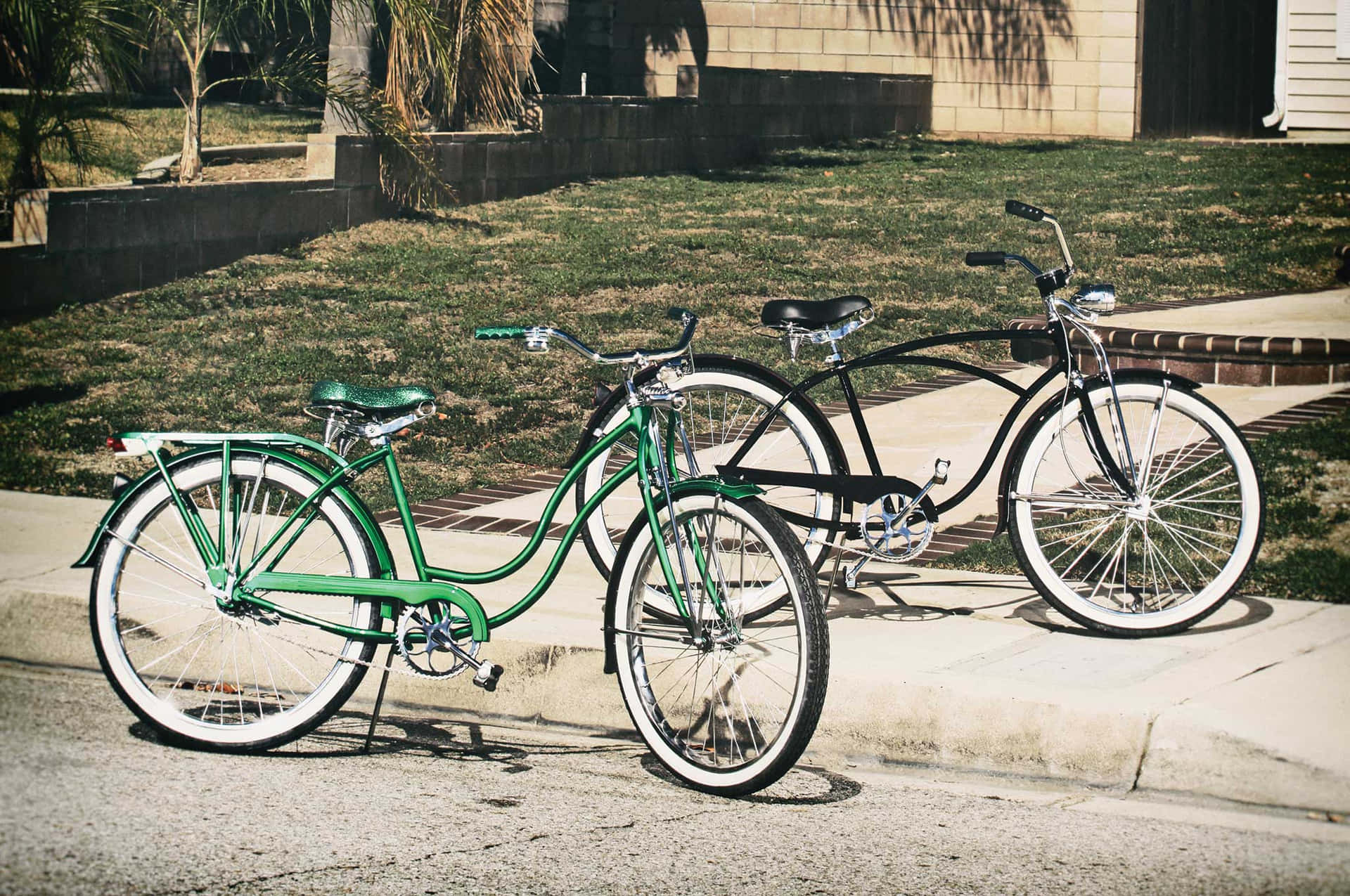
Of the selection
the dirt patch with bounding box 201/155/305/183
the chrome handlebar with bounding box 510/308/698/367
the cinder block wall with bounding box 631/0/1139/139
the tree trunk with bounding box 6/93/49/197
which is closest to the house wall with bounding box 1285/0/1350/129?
the cinder block wall with bounding box 631/0/1139/139

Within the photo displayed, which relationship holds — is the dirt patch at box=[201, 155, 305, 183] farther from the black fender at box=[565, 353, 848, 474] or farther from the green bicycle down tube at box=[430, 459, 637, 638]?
the green bicycle down tube at box=[430, 459, 637, 638]

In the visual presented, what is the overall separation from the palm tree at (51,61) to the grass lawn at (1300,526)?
8.61m

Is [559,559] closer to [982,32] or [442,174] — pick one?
Result: [442,174]

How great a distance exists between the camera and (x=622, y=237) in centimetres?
1482

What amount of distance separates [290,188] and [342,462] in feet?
30.7

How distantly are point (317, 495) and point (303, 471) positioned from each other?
11 cm

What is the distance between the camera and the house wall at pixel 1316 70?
23359mm

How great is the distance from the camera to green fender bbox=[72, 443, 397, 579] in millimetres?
5188

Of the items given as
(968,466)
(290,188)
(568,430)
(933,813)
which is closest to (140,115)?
(290,188)

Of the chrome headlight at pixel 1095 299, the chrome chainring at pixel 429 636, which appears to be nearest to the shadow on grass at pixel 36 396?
the chrome chainring at pixel 429 636

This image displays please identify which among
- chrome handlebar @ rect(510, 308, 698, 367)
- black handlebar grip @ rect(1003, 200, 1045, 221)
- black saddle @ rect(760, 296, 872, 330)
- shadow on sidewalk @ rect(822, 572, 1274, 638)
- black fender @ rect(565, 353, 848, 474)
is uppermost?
black handlebar grip @ rect(1003, 200, 1045, 221)

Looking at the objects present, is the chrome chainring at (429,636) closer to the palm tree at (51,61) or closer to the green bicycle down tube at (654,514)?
the green bicycle down tube at (654,514)

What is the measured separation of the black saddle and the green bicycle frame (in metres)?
0.93

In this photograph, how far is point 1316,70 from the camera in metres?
23.6
